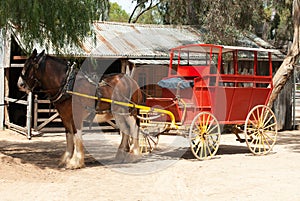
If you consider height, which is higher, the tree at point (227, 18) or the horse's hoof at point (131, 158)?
the tree at point (227, 18)

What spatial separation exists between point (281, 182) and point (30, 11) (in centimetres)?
523

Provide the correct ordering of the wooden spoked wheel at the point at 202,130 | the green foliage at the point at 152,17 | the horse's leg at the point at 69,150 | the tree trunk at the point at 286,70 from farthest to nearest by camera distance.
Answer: the green foliage at the point at 152,17 → the tree trunk at the point at 286,70 → the wooden spoked wheel at the point at 202,130 → the horse's leg at the point at 69,150

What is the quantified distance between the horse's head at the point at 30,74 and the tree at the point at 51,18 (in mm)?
463

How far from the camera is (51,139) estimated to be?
14.5 metres

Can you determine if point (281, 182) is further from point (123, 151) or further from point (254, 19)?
point (254, 19)

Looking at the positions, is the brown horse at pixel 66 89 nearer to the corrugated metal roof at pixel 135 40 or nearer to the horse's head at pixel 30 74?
the horse's head at pixel 30 74

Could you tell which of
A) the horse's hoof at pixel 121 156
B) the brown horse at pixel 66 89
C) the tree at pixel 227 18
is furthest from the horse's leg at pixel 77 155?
the tree at pixel 227 18

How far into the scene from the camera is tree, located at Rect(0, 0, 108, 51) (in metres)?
8.02

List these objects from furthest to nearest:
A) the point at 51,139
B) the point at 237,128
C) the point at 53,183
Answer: the point at 51,139
the point at 237,128
the point at 53,183

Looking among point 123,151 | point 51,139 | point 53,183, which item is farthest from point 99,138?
point 53,183

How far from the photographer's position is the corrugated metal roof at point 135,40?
15.6 m

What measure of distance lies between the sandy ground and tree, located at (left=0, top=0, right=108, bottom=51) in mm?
2581

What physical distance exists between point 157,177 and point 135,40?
9504mm

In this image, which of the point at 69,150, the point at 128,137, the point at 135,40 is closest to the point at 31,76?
the point at 69,150
